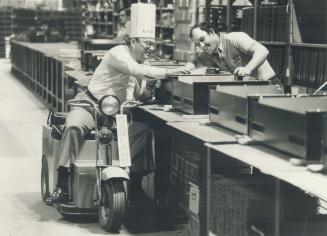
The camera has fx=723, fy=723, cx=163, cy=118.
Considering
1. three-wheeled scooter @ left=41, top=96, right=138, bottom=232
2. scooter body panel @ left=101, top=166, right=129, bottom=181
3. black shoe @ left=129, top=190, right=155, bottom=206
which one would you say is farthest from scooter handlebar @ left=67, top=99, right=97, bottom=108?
black shoe @ left=129, top=190, right=155, bottom=206

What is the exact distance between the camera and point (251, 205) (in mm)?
3051

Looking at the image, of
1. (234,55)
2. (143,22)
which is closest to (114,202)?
(143,22)

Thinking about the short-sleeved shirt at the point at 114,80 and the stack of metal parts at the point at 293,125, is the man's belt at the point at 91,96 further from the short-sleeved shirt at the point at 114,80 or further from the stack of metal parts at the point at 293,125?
the stack of metal parts at the point at 293,125

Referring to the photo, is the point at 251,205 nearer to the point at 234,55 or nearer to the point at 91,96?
the point at 91,96

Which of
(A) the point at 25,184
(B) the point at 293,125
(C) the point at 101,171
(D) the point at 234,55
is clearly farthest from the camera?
(A) the point at 25,184

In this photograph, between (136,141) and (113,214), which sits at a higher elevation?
(136,141)

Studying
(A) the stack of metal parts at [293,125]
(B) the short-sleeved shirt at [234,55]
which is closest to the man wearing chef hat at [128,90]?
(B) the short-sleeved shirt at [234,55]

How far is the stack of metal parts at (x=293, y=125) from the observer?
2.60 metres

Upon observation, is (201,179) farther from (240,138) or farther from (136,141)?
(136,141)

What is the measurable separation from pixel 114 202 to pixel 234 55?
140 centimetres

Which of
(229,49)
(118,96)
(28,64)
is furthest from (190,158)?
(28,64)

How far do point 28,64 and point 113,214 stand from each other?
31.4 feet

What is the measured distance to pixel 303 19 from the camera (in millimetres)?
5824

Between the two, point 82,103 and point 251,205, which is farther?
point 82,103
